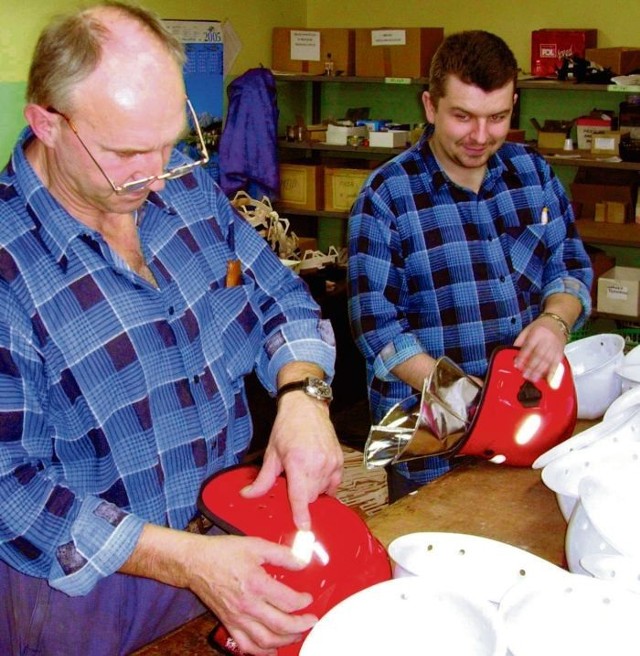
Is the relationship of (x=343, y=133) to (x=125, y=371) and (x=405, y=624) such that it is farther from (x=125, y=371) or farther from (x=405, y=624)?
(x=405, y=624)

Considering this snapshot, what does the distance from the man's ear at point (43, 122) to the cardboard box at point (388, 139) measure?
427 cm

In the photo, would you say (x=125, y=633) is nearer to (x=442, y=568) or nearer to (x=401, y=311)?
(x=442, y=568)

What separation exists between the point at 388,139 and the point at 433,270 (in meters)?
3.26

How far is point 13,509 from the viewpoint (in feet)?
4.51

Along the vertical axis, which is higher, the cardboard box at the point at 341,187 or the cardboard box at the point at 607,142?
the cardboard box at the point at 607,142

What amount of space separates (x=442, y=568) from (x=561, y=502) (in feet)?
1.18

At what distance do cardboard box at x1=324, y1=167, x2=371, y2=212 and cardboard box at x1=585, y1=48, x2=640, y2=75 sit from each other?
1.44 metres

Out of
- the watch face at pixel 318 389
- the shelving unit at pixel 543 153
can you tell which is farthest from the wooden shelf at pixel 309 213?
the watch face at pixel 318 389

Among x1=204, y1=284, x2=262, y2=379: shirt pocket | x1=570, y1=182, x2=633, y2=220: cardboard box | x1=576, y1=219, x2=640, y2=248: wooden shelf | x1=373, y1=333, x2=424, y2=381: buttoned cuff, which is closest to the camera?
x1=204, y1=284, x2=262, y2=379: shirt pocket

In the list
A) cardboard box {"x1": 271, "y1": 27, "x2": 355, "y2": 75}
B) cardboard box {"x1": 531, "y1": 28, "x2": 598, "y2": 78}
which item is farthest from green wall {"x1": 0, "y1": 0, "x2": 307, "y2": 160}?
cardboard box {"x1": 531, "y1": 28, "x2": 598, "y2": 78}

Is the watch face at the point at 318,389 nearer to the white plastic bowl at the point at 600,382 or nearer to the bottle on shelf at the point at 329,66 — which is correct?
the white plastic bowl at the point at 600,382

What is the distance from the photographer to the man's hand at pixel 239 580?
48.9 inches

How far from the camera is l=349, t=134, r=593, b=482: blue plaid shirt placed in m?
2.46

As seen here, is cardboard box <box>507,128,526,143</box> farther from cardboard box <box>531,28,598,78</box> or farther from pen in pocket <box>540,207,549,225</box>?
pen in pocket <box>540,207,549,225</box>
